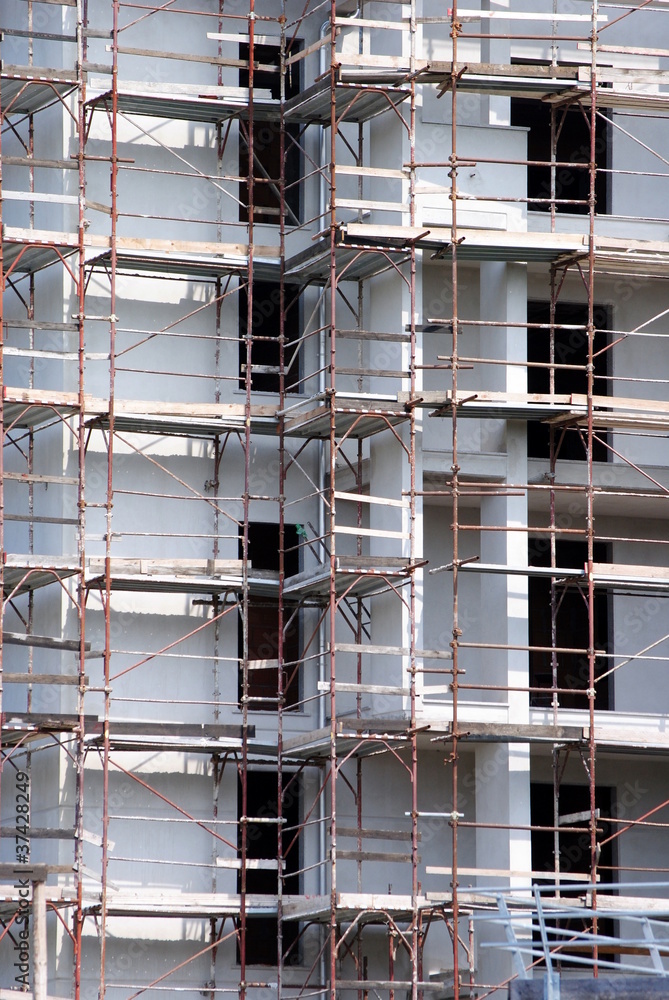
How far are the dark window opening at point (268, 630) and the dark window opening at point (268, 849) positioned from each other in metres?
1.19

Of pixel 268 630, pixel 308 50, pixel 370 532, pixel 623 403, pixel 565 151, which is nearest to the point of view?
pixel 370 532

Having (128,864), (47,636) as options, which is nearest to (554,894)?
(128,864)

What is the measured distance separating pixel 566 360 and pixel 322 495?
17.4ft

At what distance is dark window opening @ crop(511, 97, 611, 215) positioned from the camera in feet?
103

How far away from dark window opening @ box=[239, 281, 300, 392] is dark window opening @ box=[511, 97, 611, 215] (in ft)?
13.7

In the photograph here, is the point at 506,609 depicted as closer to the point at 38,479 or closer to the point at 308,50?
the point at 38,479

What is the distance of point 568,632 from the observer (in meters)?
30.8

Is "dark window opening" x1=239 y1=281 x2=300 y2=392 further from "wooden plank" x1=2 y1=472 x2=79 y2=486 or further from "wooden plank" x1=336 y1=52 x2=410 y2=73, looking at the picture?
"wooden plank" x1=336 y1=52 x2=410 y2=73

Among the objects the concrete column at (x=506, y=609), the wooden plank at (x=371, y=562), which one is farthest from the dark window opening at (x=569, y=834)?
the wooden plank at (x=371, y=562)

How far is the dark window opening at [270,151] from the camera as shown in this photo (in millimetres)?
30688

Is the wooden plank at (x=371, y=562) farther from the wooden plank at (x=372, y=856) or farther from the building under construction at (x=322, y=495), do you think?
the wooden plank at (x=372, y=856)

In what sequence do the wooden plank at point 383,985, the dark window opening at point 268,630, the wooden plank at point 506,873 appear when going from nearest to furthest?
1. the wooden plank at point 383,985
2. the wooden plank at point 506,873
3. the dark window opening at point 268,630

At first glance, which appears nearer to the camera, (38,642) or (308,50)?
(38,642)

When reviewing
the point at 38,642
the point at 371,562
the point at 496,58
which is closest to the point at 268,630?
the point at 371,562
